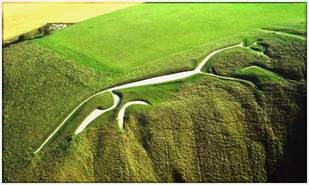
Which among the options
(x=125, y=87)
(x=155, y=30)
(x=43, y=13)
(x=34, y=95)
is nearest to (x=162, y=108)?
(x=125, y=87)

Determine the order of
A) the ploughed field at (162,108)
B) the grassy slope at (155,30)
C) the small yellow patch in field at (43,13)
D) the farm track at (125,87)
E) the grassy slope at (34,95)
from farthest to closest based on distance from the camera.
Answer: the small yellow patch in field at (43,13) < the grassy slope at (155,30) < the farm track at (125,87) < the grassy slope at (34,95) < the ploughed field at (162,108)

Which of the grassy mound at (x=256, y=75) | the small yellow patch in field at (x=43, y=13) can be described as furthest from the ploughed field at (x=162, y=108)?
the small yellow patch in field at (x=43, y=13)

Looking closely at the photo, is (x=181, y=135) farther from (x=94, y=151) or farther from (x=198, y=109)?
(x=94, y=151)

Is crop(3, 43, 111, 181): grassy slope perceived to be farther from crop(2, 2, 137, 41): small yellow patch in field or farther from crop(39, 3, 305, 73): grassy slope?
crop(2, 2, 137, 41): small yellow patch in field

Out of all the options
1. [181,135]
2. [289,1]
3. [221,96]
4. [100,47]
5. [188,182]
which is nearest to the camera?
[188,182]

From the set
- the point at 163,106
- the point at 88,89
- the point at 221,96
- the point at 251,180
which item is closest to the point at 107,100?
the point at 88,89

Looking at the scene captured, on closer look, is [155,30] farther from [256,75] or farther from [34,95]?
[34,95]

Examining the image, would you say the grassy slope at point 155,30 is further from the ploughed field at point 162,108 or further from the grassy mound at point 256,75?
the grassy mound at point 256,75
